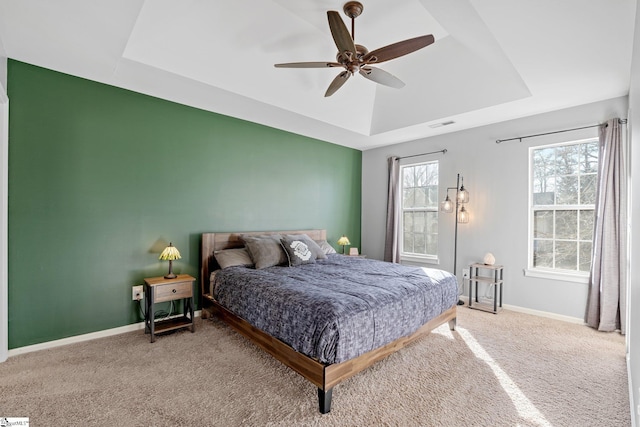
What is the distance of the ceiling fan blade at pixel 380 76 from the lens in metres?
2.53

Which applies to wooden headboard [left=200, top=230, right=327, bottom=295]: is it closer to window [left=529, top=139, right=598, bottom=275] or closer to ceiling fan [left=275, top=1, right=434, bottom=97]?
ceiling fan [left=275, top=1, right=434, bottom=97]

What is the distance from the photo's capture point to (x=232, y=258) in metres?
3.49

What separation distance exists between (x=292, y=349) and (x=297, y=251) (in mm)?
1603

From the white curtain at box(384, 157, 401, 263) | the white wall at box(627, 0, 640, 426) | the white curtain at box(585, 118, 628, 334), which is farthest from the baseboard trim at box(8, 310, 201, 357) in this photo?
the white curtain at box(585, 118, 628, 334)

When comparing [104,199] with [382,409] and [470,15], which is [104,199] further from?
[470,15]

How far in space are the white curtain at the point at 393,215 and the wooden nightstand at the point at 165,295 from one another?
335 centimetres

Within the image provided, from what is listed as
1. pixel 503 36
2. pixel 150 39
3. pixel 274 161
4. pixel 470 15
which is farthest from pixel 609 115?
pixel 150 39

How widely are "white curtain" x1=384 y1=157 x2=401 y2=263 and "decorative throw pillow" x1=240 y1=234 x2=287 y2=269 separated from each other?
231 cm

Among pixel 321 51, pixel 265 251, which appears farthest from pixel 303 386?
pixel 321 51

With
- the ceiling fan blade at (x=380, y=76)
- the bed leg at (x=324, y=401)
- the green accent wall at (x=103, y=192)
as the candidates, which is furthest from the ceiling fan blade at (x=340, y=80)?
the bed leg at (x=324, y=401)

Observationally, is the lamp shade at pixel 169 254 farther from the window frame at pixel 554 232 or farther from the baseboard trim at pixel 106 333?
the window frame at pixel 554 232

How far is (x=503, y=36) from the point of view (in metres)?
2.30

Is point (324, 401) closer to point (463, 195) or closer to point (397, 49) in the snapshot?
point (397, 49)

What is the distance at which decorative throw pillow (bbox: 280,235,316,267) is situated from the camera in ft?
11.8
